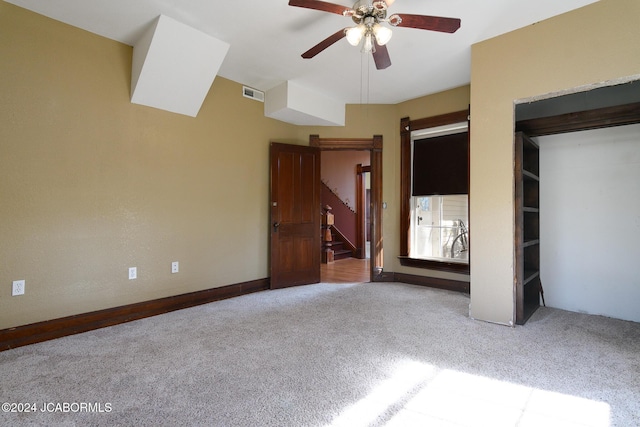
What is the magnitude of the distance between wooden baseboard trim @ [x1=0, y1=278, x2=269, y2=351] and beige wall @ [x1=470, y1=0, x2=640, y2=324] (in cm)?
314

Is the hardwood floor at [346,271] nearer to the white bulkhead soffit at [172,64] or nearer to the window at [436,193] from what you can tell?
the window at [436,193]

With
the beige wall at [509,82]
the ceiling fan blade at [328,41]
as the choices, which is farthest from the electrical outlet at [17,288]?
the beige wall at [509,82]

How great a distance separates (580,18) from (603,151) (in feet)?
4.94

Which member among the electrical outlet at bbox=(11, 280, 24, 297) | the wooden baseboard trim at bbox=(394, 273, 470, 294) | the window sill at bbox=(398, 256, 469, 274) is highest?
the electrical outlet at bbox=(11, 280, 24, 297)

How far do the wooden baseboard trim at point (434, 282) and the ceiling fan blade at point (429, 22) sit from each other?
11.0 ft

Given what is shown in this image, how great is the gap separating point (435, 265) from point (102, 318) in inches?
167

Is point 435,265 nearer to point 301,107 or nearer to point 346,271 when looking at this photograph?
point 346,271

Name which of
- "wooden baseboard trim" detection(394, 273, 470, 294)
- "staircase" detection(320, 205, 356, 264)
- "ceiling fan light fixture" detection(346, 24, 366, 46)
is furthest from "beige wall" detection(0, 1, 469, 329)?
"staircase" detection(320, 205, 356, 264)

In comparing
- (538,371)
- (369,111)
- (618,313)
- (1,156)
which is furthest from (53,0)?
(618,313)

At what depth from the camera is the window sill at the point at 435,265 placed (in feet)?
14.4

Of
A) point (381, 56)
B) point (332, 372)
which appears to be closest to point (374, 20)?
point (381, 56)

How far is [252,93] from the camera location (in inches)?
175

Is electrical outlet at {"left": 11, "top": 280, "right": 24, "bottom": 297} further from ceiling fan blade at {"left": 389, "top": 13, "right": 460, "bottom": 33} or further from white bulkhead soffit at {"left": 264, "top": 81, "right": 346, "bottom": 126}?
ceiling fan blade at {"left": 389, "top": 13, "right": 460, "bottom": 33}

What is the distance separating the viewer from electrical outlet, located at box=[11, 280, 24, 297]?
101 inches
